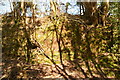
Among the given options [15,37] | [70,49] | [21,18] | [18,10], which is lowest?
[70,49]

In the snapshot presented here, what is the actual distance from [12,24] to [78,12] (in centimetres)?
558

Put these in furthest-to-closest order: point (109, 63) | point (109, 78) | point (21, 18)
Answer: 1. point (21, 18)
2. point (109, 63)
3. point (109, 78)

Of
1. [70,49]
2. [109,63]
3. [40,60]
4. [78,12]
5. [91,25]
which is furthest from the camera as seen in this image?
[78,12]

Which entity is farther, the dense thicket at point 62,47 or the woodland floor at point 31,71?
Result: the dense thicket at point 62,47

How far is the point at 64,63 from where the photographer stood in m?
5.76

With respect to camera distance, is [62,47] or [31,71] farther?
[62,47]

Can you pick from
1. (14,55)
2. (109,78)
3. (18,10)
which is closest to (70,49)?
(109,78)

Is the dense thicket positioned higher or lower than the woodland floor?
higher

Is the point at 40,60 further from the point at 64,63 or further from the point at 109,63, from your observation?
the point at 109,63

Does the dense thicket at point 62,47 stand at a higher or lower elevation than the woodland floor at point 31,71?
higher

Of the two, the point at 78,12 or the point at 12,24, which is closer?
the point at 12,24

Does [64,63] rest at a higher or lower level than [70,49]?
lower

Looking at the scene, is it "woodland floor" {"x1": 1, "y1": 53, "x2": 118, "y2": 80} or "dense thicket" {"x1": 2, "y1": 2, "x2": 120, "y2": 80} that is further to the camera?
"dense thicket" {"x1": 2, "y1": 2, "x2": 120, "y2": 80}

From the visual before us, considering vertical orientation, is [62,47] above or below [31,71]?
above
